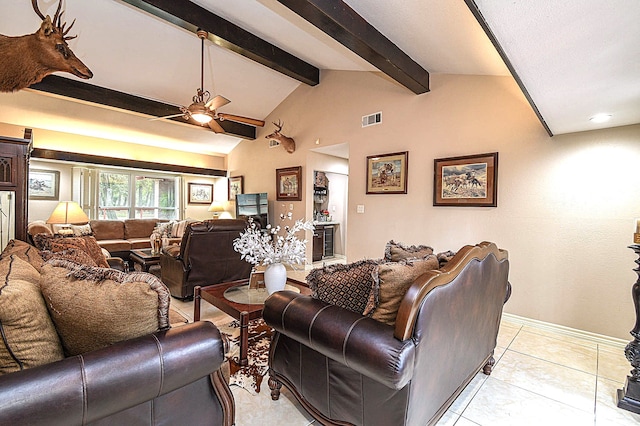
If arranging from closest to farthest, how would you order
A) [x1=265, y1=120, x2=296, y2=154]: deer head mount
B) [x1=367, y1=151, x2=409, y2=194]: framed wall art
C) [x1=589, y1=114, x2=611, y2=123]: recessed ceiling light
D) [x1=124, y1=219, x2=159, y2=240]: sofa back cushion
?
[x1=589, y1=114, x2=611, y2=123]: recessed ceiling light → [x1=367, y1=151, x2=409, y2=194]: framed wall art → [x1=265, y1=120, x2=296, y2=154]: deer head mount → [x1=124, y1=219, x2=159, y2=240]: sofa back cushion

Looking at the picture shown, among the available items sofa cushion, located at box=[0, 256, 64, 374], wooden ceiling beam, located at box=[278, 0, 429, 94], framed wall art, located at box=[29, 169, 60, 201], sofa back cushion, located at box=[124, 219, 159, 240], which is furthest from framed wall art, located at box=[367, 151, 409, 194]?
framed wall art, located at box=[29, 169, 60, 201]

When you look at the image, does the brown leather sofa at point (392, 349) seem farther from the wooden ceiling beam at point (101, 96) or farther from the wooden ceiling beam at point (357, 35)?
the wooden ceiling beam at point (101, 96)

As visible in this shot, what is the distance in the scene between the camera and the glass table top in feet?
8.05

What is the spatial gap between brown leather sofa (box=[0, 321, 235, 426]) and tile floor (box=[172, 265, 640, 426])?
0.72 meters

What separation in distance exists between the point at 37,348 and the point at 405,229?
389 cm

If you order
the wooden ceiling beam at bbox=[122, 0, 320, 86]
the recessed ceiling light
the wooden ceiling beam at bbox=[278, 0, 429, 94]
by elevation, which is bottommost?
the recessed ceiling light

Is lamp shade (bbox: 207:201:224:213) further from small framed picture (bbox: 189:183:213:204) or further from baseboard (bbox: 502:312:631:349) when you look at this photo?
baseboard (bbox: 502:312:631:349)

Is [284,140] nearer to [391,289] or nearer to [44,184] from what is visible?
[44,184]

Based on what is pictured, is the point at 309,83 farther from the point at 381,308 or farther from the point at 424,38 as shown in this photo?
the point at 381,308

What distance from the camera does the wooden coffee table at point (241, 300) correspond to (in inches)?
84.4

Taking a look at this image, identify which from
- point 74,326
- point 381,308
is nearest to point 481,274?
point 381,308

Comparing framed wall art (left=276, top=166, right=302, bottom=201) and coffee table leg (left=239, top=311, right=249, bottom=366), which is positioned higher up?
framed wall art (left=276, top=166, right=302, bottom=201)

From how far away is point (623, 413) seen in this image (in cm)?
183

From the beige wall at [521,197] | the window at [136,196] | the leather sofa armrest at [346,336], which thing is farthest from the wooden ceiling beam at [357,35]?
the window at [136,196]
